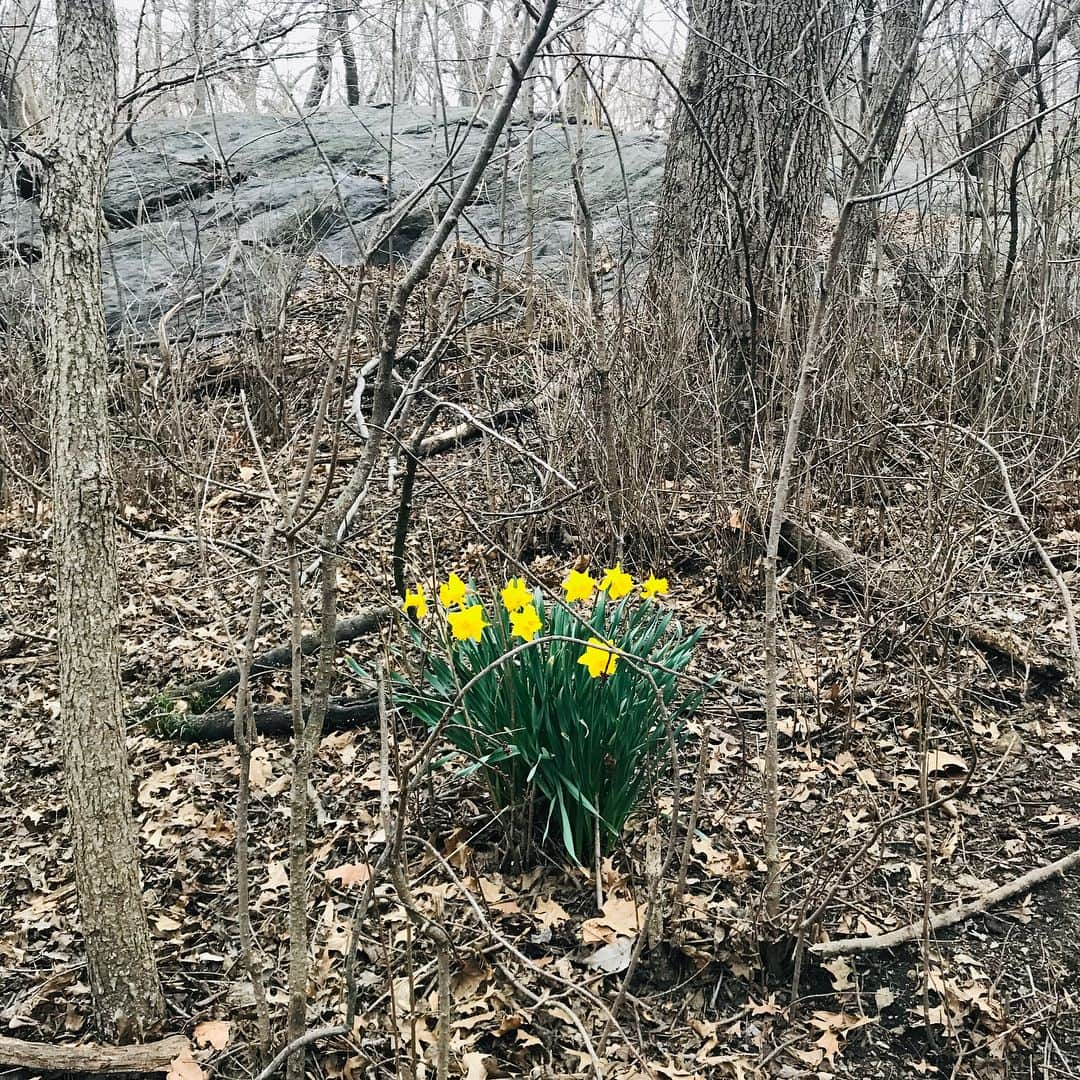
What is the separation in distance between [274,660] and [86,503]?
5.95ft

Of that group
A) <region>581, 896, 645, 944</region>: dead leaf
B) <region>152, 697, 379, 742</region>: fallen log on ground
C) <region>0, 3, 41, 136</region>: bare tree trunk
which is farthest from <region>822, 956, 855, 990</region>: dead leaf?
<region>0, 3, 41, 136</region>: bare tree trunk

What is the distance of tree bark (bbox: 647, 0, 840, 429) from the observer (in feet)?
16.3

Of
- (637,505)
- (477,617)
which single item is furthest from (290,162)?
(477,617)

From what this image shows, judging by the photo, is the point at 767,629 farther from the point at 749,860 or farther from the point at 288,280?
the point at 288,280

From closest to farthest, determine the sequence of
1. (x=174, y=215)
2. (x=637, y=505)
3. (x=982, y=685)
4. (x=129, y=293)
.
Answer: (x=982, y=685) < (x=637, y=505) < (x=129, y=293) < (x=174, y=215)

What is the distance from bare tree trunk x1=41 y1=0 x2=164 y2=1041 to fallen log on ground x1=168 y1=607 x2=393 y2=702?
1351mm

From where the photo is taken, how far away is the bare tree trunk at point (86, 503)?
6.84ft

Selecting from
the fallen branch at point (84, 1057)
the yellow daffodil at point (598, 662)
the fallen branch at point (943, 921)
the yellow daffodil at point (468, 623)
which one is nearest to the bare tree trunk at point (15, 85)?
the yellow daffodil at point (468, 623)

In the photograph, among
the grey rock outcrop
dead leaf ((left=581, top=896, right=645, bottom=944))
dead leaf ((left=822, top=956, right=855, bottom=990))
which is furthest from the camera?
the grey rock outcrop

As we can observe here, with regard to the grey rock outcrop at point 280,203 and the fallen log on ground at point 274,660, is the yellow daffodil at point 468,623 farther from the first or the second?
the grey rock outcrop at point 280,203

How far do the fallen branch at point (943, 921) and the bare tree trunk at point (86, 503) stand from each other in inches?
66.1

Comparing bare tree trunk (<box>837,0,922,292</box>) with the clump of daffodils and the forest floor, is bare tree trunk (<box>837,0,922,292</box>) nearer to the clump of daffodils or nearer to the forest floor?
the forest floor

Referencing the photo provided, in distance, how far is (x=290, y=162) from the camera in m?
9.23

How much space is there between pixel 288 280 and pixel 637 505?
11.8 feet
